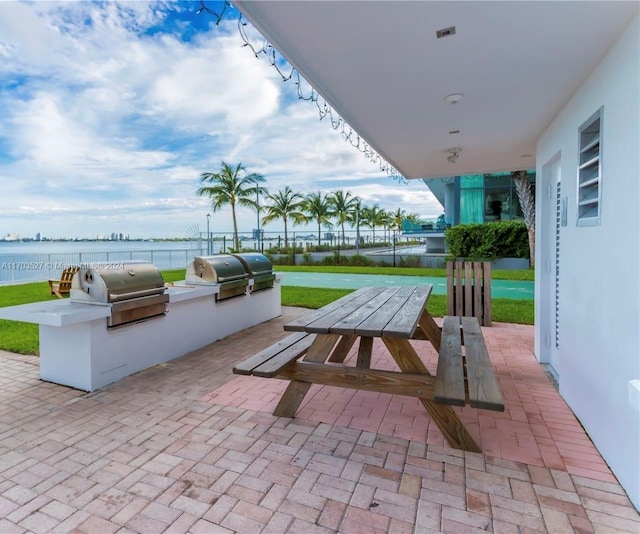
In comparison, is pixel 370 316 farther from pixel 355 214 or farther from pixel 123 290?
pixel 355 214

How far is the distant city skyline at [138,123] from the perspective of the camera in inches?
203

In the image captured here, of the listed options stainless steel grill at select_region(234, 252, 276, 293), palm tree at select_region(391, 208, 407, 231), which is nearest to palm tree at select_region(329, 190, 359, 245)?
palm tree at select_region(391, 208, 407, 231)

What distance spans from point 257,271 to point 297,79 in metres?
3.56

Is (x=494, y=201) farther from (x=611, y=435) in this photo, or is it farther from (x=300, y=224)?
(x=611, y=435)

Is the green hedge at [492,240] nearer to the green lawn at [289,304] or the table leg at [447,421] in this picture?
the green lawn at [289,304]

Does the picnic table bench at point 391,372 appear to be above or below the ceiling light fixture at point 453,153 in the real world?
below

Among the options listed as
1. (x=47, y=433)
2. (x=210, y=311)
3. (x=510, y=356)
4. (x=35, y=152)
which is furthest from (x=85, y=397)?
(x=35, y=152)

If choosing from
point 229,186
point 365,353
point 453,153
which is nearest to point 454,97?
point 453,153

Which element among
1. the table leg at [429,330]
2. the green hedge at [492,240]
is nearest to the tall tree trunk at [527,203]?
the green hedge at [492,240]

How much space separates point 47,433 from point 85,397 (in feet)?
2.00

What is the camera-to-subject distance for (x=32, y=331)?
18.3ft

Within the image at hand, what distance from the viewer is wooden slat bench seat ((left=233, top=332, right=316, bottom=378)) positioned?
246 cm

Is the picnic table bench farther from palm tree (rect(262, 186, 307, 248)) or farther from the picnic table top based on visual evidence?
palm tree (rect(262, 186, 307, 248))

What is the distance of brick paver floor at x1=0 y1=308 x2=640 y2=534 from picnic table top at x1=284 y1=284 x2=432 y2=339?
2.54 feet
